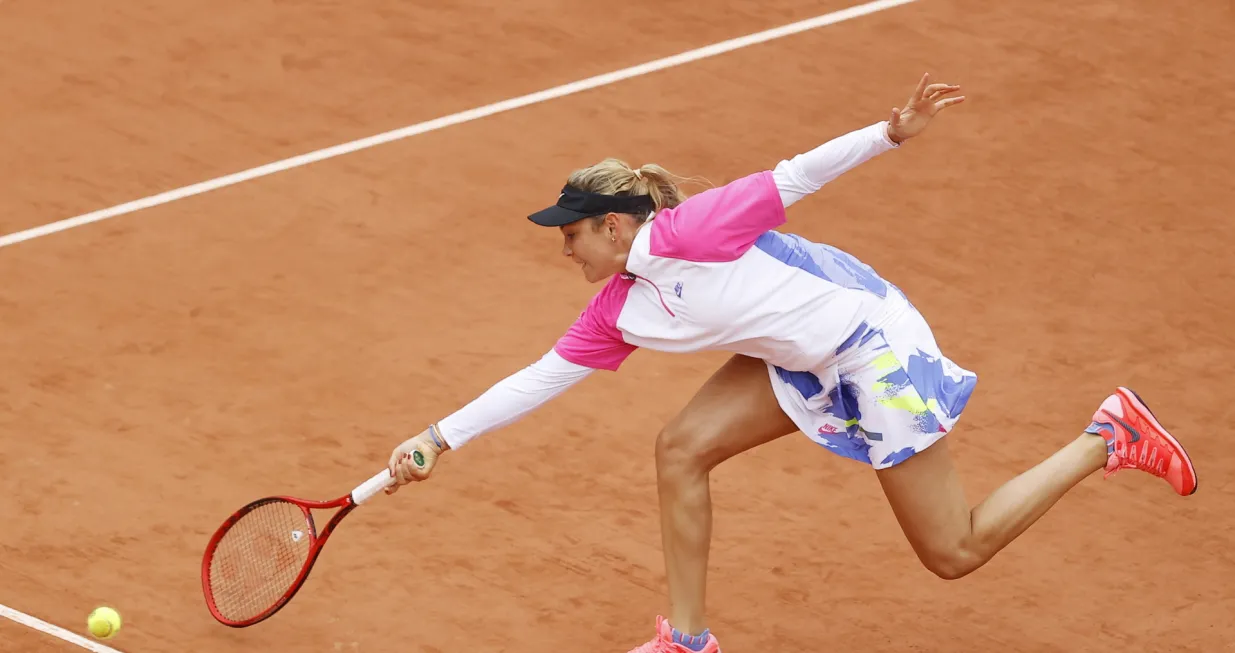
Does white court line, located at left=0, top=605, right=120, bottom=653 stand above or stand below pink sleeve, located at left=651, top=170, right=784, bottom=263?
below

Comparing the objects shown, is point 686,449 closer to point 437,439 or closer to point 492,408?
point 492,408

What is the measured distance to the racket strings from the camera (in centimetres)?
649

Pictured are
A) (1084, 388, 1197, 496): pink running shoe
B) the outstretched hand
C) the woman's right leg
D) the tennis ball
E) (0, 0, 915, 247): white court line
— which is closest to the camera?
the outstretched hand

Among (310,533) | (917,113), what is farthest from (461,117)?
(917,113)

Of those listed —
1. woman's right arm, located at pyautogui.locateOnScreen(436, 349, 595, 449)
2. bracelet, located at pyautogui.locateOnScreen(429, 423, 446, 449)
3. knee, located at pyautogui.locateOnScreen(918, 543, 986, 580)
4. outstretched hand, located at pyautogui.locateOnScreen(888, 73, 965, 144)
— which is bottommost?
knee, located at pyautogui.locateOnScreen(918, 543, 986, 580)

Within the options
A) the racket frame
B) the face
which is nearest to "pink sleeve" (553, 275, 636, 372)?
the face

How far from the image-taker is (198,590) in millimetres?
6715

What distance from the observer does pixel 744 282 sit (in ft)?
18.4

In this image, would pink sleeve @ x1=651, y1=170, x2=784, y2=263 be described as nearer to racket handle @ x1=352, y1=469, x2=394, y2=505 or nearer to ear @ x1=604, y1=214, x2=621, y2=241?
ear @ x1=604, y1=214, x2=621, y2=241

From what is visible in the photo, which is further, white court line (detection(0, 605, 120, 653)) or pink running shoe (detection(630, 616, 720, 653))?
white court line (detection(0, 605, 120, 653))

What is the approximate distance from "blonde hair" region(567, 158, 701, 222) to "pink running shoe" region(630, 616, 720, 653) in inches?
54.0

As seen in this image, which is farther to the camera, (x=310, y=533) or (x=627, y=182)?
(x=310, y=533)

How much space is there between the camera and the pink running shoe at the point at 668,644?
595 centimetres

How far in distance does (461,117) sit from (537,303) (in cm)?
183
